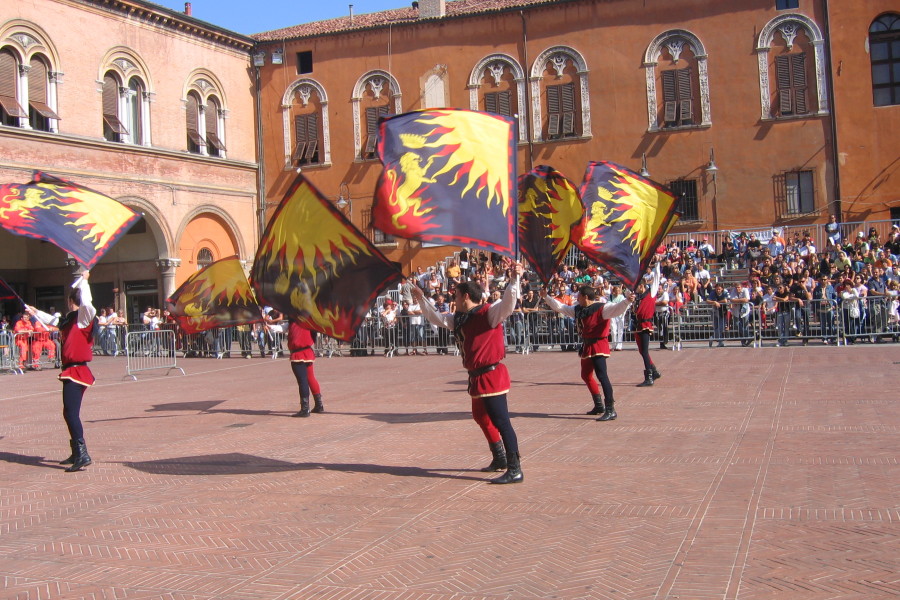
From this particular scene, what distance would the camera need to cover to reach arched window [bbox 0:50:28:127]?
27.7m

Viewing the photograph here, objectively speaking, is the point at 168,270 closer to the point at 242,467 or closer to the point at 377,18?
→ the point at 377,18

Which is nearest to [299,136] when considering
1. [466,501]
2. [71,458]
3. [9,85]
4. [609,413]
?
[9,85]

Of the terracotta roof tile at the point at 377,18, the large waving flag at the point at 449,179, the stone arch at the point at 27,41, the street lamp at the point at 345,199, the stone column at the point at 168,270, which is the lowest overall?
the large waving flag at the point at 449,179

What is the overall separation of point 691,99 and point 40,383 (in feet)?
79.9

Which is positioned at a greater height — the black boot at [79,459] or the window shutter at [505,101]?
the window shutter at [505,101]

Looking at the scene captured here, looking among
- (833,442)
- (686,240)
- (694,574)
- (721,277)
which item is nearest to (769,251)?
(721,277)

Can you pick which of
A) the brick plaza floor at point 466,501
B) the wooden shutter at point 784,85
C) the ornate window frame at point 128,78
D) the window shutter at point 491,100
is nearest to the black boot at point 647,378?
the brick plaza floor at point 466,501

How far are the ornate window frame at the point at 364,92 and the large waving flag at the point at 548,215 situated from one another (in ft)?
83.0

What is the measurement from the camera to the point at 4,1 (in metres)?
27.6

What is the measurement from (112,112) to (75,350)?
2432 centimetres

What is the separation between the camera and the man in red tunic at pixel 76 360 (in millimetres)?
9289

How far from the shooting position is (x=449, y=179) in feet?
24.5

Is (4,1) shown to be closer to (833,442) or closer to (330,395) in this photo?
(330,395)

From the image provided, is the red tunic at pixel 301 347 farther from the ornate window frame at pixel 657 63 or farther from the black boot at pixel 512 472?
the ornate window frame at pixel 657 63
